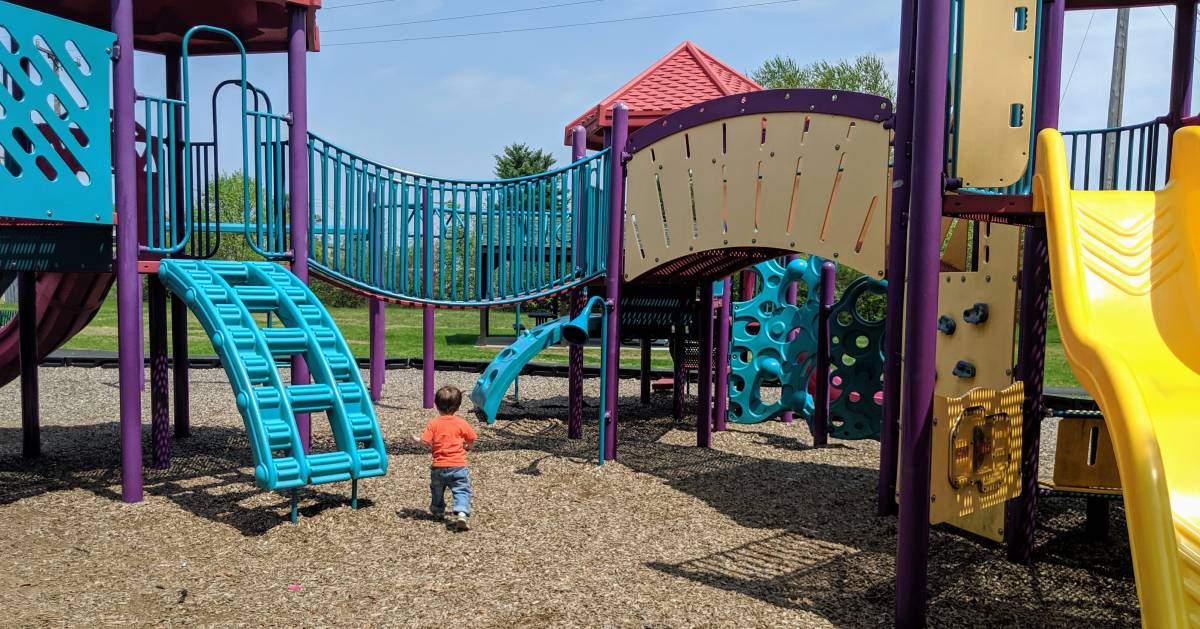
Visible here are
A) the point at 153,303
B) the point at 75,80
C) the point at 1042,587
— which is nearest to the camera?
the point at 1042,587

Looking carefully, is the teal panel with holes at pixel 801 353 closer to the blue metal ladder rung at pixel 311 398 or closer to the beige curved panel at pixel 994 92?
the beige curved panel at pixel 994 92

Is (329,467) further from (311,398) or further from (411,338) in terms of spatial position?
(411,338)

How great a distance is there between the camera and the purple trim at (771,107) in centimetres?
595

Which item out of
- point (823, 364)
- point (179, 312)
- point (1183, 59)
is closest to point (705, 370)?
point (823, 364)

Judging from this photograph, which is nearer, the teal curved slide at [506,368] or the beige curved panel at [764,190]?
the beige curved panel at [764,190]

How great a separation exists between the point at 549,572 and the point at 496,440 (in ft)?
13.8

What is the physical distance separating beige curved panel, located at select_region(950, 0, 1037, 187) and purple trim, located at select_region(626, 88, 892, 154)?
1676 mm

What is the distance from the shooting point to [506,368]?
272 inches

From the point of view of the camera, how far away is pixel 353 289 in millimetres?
7742

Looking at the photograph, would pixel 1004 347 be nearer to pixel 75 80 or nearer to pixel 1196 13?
pixel 1196 13

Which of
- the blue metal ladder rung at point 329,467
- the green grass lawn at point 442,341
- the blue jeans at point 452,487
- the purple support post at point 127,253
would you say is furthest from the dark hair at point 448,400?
the green grass lawn at point 442,341

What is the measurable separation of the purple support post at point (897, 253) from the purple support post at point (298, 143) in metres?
4.33

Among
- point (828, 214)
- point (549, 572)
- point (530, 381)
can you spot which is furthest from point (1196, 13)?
point (530, 381)

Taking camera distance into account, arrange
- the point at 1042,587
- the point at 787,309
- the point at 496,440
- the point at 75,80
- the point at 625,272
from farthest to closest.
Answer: the point at 787,309, the point at 496,440, the point at 625,272, the point at 75,80, the point at 1042,587
